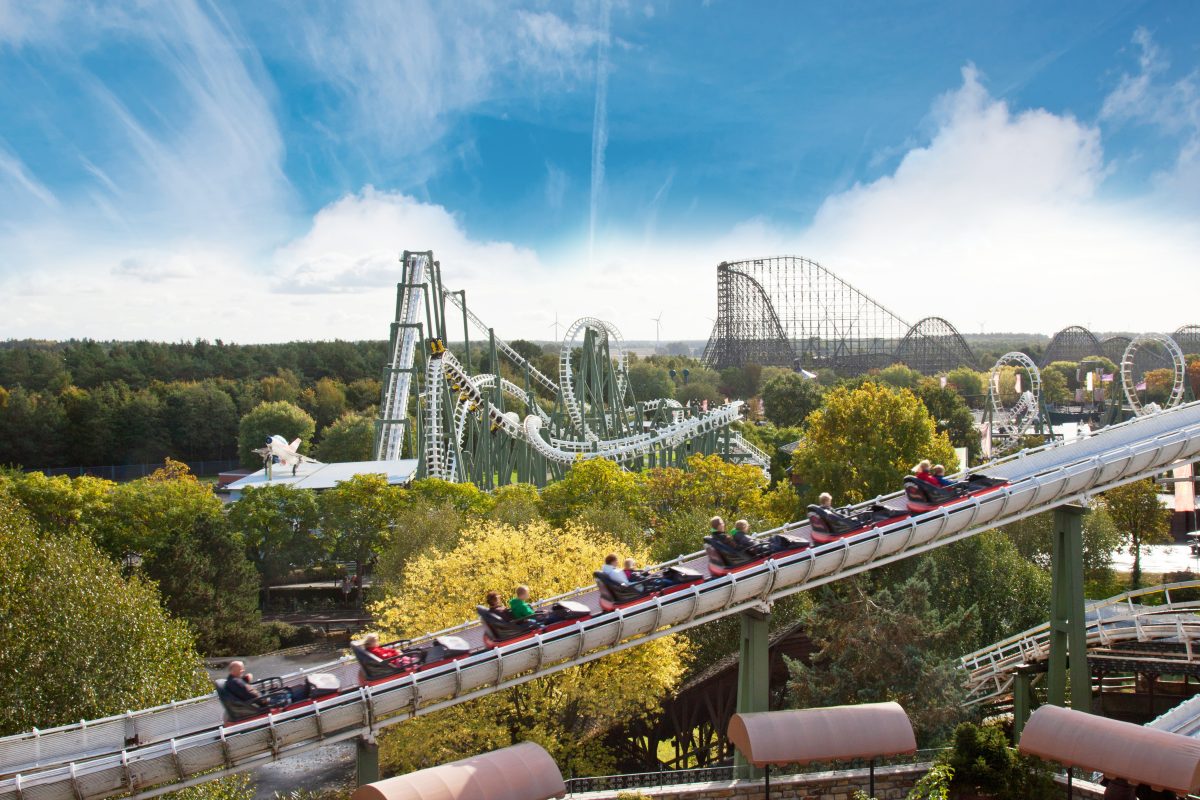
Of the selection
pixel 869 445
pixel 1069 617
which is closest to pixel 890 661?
pixel 1069 617

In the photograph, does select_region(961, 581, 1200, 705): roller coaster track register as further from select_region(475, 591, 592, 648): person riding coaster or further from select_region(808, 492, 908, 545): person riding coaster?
select_region(475, 591, 592, 648): person riding coaster

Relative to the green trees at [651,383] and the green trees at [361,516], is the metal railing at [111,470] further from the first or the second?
the green trees at [651,383]

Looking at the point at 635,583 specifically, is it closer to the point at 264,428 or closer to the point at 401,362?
the point at 401,362

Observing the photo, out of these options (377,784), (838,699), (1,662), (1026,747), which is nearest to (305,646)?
(1,662)

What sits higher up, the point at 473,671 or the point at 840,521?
the point at 840,521

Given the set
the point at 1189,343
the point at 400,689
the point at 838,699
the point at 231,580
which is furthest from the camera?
the point at 1189,343

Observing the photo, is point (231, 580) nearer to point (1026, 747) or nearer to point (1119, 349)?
point (1026, 747)
